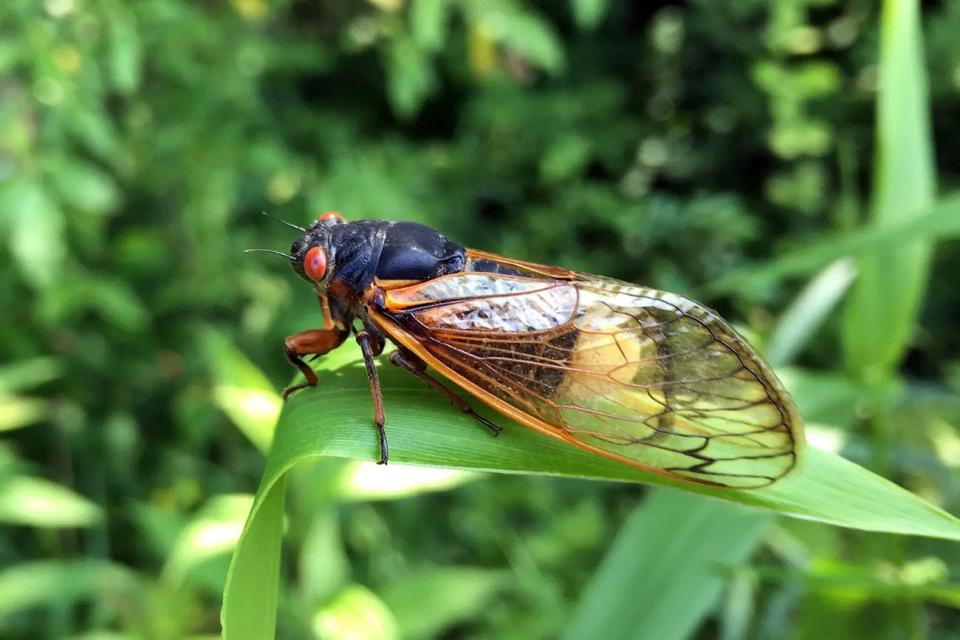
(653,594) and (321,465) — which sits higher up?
(321,465)

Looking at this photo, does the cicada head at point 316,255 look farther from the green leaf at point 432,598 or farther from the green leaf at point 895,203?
the green leaf at point 895,203

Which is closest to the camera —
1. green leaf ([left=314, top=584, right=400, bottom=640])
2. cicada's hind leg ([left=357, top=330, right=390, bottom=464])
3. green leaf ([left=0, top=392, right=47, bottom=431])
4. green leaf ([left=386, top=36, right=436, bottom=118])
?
cicada's hind leg ([left=357, top=330, right=390, bottom=464])

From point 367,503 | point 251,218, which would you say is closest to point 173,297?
point 251,218

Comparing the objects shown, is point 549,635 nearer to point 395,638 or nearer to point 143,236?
point 395,638

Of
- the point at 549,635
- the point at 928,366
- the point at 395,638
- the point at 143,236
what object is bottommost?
the point at 549,635

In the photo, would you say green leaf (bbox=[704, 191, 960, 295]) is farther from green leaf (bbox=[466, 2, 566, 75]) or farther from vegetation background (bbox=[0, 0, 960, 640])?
green leaf (bbox=[466, 2, 566, 75])

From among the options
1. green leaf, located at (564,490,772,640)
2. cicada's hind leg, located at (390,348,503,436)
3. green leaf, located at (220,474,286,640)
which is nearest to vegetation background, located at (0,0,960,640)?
green leaf, located at (564,490,772,640)
